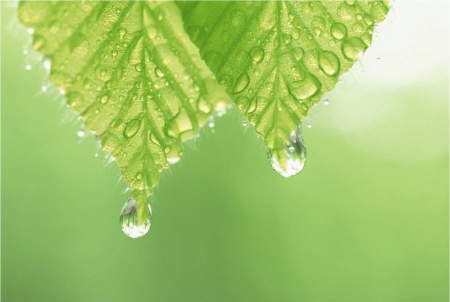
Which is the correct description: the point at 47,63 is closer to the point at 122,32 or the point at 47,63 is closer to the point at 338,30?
the point at 122,32

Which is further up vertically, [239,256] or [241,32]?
[239,256]

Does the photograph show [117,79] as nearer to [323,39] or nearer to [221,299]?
[323,39]

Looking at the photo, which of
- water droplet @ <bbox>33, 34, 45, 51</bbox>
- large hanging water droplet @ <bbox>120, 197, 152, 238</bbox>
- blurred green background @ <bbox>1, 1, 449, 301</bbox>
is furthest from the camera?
blurred green background @ <bbox>1, 1, 449, 301</bbox>

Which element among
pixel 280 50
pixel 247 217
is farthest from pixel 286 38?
pixel 247 217

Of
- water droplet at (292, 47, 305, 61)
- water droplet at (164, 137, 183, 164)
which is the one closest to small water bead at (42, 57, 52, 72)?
water droplet at (164, 137, 183, 164)

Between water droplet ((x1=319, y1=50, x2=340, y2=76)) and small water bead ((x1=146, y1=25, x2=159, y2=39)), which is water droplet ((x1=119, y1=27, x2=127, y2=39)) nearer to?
small water bead ((x1=146, y1=25, x2=159, y2=39))

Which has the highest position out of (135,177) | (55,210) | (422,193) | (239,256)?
(422,193)

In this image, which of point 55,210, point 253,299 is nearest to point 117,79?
point 55,210
